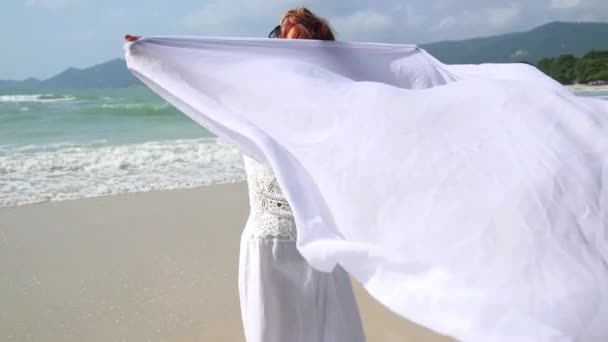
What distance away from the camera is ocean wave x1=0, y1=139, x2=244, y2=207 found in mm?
7383

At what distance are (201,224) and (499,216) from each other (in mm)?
4467

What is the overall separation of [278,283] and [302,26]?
0.97 meters

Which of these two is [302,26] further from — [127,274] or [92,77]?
[92,77]

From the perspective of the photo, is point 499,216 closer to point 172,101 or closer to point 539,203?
point 539,203

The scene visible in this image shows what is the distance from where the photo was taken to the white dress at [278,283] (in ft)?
7.54

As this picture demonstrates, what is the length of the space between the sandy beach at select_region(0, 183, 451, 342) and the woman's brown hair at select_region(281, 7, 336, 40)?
1926mm

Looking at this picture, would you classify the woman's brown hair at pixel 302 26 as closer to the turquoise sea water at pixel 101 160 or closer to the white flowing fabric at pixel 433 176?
the white flowing fabric at pixel 433 176

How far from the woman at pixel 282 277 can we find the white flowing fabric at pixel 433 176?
26 cm

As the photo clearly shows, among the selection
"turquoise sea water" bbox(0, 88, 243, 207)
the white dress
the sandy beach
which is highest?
the white dress

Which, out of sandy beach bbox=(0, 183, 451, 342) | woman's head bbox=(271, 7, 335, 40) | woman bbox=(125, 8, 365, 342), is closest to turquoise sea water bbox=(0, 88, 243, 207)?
sandy beach bbox=(0, 183, 451, 342)

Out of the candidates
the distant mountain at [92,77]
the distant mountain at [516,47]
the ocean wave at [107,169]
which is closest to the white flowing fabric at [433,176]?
the ocean wave at [107,169]

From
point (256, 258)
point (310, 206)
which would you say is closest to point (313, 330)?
point (256, 258)

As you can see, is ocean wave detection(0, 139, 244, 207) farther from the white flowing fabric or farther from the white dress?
the white flowing fabric

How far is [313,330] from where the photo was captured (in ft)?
7.79
